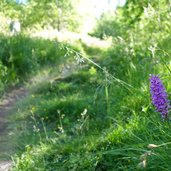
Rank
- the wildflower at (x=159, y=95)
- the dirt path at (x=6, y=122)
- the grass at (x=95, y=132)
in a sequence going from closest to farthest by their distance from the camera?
the wildflower at (x=159, y=95) → the grass at (x=95, y=132) → the dirt path at (x=6, y=122)

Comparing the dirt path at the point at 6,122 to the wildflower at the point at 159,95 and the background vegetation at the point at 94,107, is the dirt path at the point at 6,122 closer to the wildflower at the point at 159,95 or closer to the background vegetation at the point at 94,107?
the background vegetation at the point at 94,107

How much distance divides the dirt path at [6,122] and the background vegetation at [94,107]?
114 millimetres

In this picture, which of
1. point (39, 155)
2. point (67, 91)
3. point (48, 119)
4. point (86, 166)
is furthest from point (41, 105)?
point (86, 166)

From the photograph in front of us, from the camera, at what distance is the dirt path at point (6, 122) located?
4.16m

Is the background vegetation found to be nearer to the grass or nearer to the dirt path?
the grass

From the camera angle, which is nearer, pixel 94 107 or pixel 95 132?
pixel 95 132

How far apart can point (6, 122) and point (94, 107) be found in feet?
4.42

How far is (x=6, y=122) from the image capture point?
5797 millimetres

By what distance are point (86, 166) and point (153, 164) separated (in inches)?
33.1

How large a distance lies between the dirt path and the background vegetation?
0.37 feet

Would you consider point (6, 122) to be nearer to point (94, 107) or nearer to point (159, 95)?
point (94, 107)

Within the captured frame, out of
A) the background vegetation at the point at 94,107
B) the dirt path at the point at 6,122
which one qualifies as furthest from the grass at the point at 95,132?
the dirt path at the point at 6,122

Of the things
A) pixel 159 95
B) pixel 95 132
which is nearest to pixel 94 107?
pixel 95 132

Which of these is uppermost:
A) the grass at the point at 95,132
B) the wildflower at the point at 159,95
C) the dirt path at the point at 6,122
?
the wildflower at the point at 159,95
